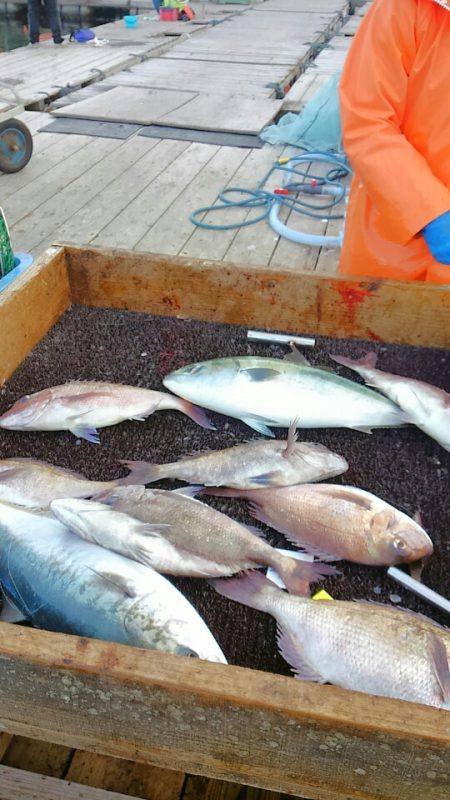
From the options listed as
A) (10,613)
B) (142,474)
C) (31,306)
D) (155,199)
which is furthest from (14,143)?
(10,613)

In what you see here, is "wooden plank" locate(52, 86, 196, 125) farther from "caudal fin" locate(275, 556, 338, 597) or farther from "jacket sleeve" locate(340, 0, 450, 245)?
"caudal fin" locate(275, 556, 338, 597)

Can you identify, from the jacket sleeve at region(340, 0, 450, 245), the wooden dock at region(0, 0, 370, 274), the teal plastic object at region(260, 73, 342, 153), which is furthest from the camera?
the teal plastic object at region(260, 73, 342, 153)

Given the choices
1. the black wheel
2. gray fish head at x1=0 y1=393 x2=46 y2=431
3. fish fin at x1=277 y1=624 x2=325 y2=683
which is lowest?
fish fin at x1=277 y1=624 x2=325 y2=683

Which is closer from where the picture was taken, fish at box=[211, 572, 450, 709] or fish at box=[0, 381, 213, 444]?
fish at box=[211, 572, 450, 709]

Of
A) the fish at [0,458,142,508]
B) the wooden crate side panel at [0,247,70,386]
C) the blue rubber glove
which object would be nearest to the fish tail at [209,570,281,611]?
the fish at [0,458,142,508]

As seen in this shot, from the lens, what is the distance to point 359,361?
80.7 inches

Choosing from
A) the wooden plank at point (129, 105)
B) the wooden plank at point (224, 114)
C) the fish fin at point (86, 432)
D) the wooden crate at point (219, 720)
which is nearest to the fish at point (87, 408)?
the fish fin at point (86, 432)

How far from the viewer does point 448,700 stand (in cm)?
113

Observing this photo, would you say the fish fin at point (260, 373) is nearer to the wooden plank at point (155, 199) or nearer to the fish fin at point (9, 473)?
the fish fin at point (9, 473)

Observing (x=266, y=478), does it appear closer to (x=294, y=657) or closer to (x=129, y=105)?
(x=294, y=657)

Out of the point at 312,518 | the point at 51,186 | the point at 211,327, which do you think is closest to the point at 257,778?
the point at 312,518

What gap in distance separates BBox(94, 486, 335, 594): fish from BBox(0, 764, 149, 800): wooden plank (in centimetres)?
78

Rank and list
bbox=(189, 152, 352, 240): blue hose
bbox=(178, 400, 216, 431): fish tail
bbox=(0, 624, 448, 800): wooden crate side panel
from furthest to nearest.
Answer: bbox=(189, 152, 352, 240): blue hose → bbox=(178, 400, 216, 431): fish tail → bbox=(0, 624, 448, 800): wooden crate side panel

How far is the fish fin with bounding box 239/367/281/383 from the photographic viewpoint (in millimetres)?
1883
